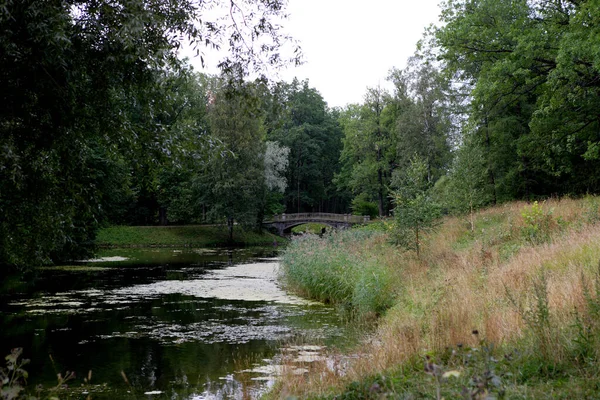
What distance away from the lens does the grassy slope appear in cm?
441

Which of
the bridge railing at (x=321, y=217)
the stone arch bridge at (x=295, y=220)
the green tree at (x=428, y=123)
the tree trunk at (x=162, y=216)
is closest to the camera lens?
the green tree at (x=428, y=123)

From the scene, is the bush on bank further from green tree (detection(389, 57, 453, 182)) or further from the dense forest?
green tree (detection(389, 57, 453, 182))

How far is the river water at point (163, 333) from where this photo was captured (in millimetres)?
7990

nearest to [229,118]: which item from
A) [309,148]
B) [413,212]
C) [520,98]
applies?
[309,148]

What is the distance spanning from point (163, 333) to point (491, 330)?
24.1ft

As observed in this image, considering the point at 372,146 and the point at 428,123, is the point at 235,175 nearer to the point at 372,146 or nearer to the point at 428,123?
the point at 372,146

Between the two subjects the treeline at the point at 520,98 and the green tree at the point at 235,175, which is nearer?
the treeline at the point at 520,98

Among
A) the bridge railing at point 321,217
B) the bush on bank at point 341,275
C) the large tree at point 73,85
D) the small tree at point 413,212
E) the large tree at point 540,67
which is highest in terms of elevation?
the large tree at point 540,67

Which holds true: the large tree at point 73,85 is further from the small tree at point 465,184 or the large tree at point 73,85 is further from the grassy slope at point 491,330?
the small tree at point 465,184

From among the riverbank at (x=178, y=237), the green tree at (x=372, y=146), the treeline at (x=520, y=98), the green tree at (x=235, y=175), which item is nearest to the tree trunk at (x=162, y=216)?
the riverbank at (x=178, y=237)

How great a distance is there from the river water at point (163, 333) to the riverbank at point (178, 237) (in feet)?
76.6

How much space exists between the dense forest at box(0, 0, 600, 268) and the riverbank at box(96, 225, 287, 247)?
75.2 inches

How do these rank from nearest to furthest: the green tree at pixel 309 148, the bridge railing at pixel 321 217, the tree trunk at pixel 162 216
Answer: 1. the tree trunk at pixel 162 216
2. the bridge railing at pixel 321 217
3. the green tree at pixel 309 148

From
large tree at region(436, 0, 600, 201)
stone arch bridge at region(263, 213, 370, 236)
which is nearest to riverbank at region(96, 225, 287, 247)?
stone arch bridge at region(263, 213, 370, 236)
